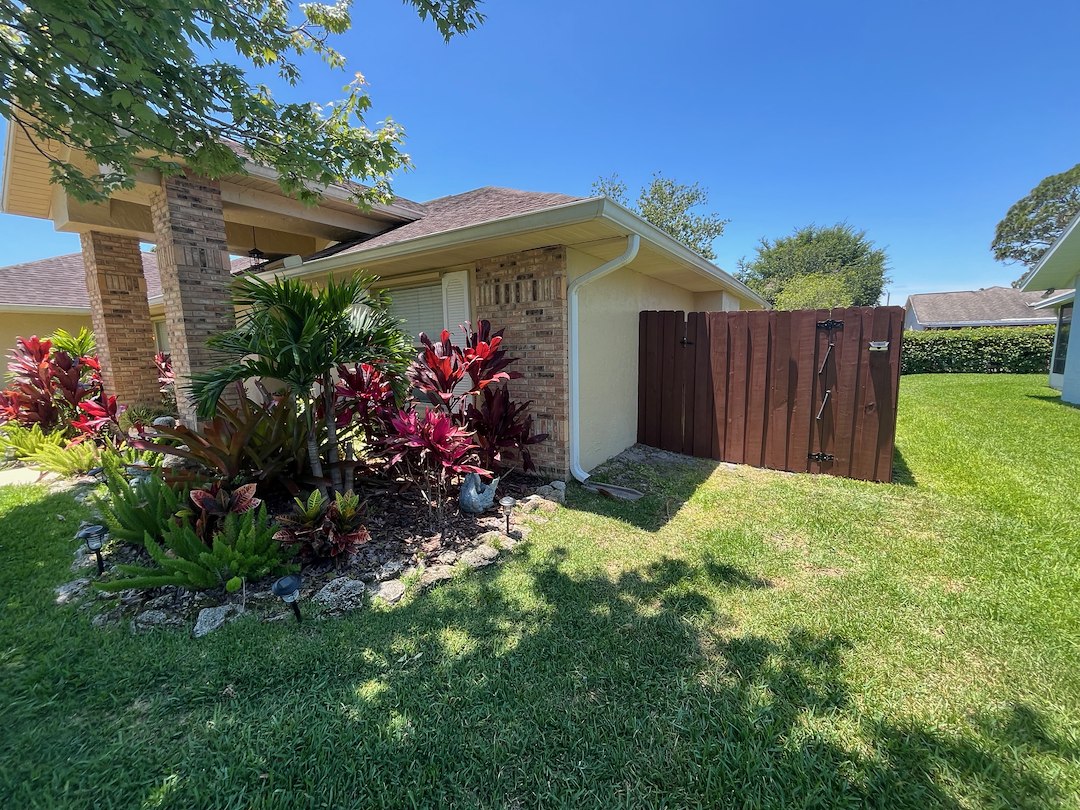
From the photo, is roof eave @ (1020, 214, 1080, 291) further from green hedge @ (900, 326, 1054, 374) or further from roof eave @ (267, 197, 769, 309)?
roof eave @ (267, 197, 769, 309)

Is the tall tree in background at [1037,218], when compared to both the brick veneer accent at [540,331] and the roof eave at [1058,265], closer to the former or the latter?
the roof eave at [1058,265]

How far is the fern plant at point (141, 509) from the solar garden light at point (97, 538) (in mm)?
99

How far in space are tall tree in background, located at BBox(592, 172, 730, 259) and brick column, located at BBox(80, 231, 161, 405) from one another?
2249cm

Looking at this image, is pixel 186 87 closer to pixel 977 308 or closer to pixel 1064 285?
pixel 1064 285

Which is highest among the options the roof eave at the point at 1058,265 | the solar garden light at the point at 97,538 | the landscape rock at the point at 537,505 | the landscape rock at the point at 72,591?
the roof eave at the point at 1058,265

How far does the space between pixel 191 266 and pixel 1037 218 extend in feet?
190

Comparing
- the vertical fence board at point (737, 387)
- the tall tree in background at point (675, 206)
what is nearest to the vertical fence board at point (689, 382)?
the vertical fence board at point (737, 387)

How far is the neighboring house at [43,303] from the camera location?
10.8 metres

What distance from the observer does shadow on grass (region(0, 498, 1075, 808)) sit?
1593 millimetres

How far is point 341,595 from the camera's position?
2.87m

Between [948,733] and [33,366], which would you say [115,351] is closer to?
[33,366]

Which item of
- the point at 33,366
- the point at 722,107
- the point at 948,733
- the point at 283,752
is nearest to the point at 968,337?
the point at 722,107

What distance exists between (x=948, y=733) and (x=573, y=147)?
1881cm

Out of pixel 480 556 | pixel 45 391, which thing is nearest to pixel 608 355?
pixel 480 556
